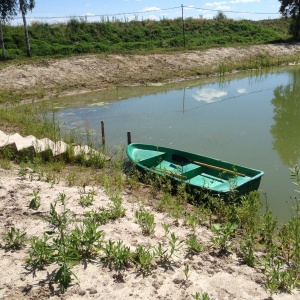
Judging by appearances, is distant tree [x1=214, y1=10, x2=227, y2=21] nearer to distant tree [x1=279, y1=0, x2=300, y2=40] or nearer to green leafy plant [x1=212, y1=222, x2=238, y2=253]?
distant tree [x1=279, y1=0, x2=300, y2=40]

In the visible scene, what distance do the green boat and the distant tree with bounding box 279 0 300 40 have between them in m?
30.3

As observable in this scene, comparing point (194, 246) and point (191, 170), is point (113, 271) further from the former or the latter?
point (191, 170)

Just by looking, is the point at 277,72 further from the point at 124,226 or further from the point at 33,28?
the point at 124,226

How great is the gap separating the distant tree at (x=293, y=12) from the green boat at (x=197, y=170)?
3034 centimetres

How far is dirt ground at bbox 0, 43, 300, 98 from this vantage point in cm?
1752

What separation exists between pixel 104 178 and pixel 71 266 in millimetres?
3323

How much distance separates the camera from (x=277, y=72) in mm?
23094

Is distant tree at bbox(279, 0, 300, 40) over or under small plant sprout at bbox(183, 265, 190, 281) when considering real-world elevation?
over

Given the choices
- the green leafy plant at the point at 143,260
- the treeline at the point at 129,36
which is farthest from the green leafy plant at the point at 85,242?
the treeline at the point at 129,36

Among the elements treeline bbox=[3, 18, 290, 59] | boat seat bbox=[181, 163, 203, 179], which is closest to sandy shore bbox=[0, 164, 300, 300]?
boat seat bbox=[181, 163, 203, 179]

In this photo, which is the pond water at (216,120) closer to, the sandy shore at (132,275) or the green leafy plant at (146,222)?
the sandy shore at (132,275)

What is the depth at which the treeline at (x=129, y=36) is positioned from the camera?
78.3 feet

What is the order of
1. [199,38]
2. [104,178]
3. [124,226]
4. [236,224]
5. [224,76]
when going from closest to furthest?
1. [124,226]
2. [236,224]
3. [104,178]
4. [224,76]
5. [199,38]

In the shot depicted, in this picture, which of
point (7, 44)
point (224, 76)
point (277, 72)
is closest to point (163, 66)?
point (224, 76)
